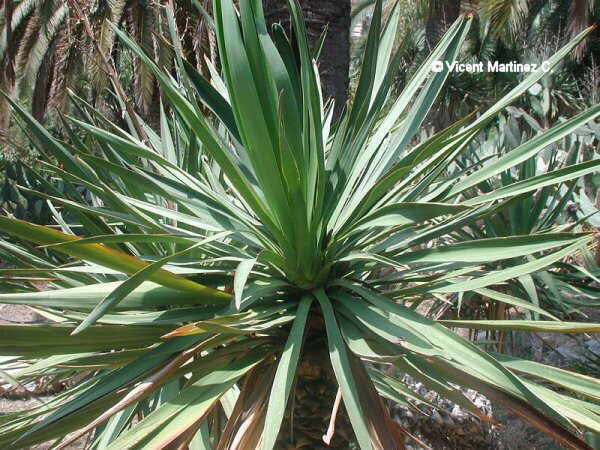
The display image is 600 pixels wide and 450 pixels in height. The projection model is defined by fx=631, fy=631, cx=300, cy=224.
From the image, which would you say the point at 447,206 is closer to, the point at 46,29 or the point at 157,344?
the point at 157,344

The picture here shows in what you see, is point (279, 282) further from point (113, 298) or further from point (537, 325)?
point (537, 325)

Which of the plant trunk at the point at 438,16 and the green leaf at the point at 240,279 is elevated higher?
the plant trunk at the point at 438,16

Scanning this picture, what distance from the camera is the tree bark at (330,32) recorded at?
9.91 feet

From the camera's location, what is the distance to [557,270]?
3.94m

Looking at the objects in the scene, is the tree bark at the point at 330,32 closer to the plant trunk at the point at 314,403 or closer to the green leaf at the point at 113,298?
the plant trunk at the point at 314,403

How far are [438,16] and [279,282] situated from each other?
17.3 m

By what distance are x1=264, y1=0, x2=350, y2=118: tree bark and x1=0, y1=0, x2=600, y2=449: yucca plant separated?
95 centimetres

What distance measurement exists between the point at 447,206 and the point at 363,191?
1.73ft

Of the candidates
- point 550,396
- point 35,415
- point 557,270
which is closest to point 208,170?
point 35,415

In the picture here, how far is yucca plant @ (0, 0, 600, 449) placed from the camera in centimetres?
150

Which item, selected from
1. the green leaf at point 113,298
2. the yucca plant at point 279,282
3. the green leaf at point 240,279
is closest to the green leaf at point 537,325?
the yucca plant at point 279,282

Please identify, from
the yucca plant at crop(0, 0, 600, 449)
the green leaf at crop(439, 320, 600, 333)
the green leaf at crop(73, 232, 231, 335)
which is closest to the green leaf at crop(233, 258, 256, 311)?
the yucca plant at crop(0, 0, 600, 449)

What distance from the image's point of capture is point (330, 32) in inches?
123

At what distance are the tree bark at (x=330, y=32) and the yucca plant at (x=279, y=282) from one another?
0.95 m
